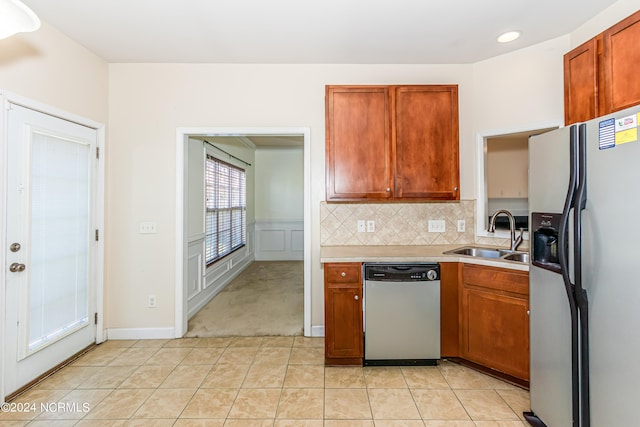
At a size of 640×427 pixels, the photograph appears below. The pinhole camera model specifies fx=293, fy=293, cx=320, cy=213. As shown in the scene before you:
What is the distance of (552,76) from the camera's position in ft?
8.22

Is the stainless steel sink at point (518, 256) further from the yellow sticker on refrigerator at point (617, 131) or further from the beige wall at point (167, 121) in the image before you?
the yellow sticker on refrigerator at point (617, 131)

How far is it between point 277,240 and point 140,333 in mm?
4181

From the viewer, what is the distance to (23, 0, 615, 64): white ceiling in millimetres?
2092

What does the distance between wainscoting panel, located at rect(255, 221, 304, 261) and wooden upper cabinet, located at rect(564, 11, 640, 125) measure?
5568 millimetres

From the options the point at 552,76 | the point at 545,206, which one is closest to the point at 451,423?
the point at 545,206

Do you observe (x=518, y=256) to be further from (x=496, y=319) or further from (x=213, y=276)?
(x=213, y=276)

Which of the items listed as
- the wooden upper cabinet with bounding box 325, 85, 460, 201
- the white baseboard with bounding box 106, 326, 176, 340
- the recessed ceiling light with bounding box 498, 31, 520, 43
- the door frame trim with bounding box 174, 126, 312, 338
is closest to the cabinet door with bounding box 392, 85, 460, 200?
the wooden upper cabinet with bounding box 325, 85, 460, 201

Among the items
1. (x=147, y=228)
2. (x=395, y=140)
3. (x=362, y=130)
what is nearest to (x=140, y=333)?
(x=147, y=228)

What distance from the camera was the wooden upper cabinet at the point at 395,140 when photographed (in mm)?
2646

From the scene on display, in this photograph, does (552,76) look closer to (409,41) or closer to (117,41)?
(409,41)

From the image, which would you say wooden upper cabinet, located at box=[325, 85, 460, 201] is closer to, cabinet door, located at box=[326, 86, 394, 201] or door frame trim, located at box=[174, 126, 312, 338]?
cabinet door, located at box=[326, 86, 394, 201]

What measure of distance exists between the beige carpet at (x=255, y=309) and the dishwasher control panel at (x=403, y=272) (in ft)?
4.04

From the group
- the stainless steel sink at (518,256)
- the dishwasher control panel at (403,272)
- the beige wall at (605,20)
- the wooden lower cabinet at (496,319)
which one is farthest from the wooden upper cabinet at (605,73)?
the dishwasher control panel at (403,272)

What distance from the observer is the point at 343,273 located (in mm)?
2400
